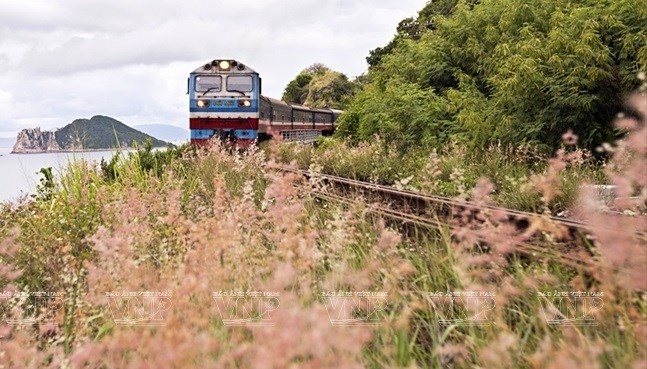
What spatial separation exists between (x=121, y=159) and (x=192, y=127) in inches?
340

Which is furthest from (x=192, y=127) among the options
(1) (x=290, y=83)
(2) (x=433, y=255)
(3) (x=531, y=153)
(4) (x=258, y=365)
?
(1) (x=290, y=83)

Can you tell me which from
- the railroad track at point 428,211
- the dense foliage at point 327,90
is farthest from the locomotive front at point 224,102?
the dense foliage at point 327,90

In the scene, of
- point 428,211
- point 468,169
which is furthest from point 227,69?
point 428,211

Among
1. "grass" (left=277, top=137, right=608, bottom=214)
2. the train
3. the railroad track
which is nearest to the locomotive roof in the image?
the train

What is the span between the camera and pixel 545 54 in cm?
932

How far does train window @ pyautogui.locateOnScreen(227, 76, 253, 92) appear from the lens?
18047 mm

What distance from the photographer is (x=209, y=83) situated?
18359 mm

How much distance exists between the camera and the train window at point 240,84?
18.0m

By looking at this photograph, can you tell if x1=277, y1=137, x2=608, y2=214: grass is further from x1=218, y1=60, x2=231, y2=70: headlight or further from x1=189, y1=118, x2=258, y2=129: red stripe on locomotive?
x1=218, y1=60, x2=231, y2=70: headlight

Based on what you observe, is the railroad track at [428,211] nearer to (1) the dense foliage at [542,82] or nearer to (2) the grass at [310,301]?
(2) the grass at [310,301]

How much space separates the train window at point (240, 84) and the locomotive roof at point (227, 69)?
0.19 m

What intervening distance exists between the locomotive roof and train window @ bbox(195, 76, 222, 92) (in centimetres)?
21

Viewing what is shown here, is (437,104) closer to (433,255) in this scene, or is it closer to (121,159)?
(121,159)

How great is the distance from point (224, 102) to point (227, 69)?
106cm
